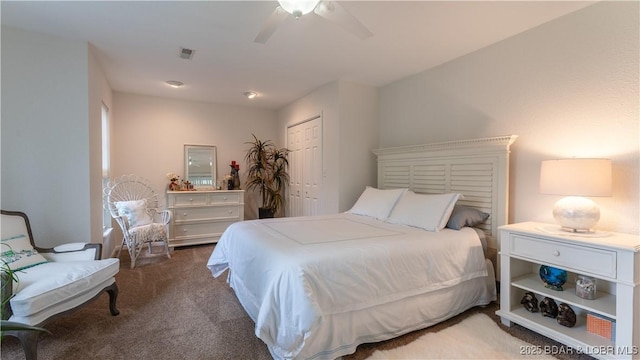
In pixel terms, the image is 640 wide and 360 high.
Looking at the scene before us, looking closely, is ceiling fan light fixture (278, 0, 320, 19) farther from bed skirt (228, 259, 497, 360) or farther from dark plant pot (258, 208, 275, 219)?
dark plant pot (258, 208, 275, 219)

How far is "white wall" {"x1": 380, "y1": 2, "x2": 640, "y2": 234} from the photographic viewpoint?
2027mm

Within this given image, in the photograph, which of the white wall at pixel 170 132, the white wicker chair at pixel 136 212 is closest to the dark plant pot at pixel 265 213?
the white wall at pixel 170 132

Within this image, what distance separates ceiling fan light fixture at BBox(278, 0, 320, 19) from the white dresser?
362 centimetres

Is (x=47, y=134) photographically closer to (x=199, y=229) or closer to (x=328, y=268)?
(x=199, y=229)

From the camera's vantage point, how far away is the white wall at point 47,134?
8.18 feet

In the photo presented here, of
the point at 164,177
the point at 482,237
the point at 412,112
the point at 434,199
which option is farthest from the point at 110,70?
the point at 482,237

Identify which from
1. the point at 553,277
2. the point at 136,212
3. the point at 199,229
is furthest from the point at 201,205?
the point at 553,277

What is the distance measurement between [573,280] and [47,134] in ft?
14.9

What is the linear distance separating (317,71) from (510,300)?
2.99m

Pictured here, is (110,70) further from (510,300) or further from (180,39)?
(510,300)

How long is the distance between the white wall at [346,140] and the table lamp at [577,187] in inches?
86.2

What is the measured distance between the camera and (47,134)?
2607mm

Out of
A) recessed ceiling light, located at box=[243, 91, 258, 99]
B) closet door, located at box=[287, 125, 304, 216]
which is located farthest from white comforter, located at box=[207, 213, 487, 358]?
recessed ceiling light, located at box=[243, 91, 258, 99]

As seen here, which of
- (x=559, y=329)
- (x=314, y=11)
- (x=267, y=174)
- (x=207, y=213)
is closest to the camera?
(x=314, y=11)
